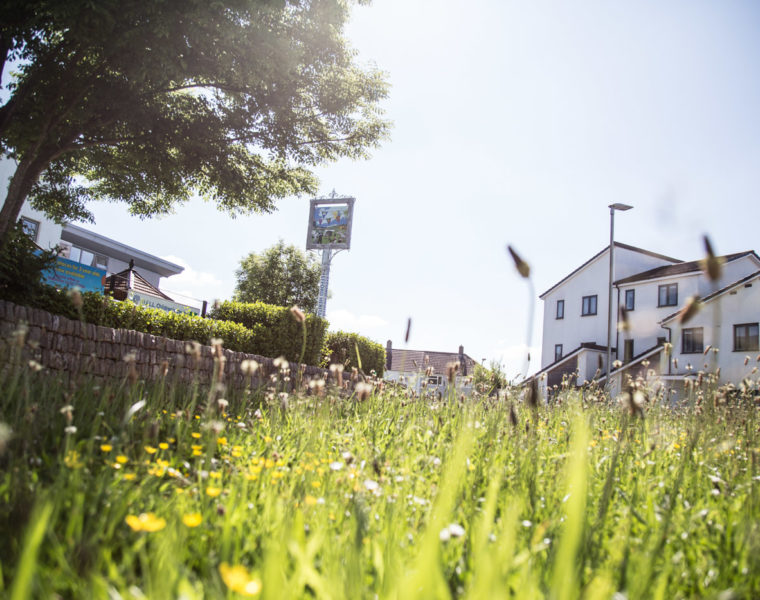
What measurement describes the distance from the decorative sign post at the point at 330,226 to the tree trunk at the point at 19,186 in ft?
A: 67.3

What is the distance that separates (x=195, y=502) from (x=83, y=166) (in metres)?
15.7

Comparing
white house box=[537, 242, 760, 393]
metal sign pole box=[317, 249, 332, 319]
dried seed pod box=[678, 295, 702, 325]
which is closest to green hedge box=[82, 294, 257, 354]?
dried seed pod box=[678, 295, 702, 325]

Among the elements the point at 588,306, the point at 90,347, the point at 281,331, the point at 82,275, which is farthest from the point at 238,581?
the point at 588,306

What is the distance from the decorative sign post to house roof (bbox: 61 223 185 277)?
448 inches

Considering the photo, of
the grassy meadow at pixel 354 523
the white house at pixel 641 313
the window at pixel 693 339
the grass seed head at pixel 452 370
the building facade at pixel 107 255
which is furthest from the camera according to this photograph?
the building facade at pixel 107 255

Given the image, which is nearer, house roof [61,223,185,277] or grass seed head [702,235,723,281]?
grass seed head [702,235,723,281]

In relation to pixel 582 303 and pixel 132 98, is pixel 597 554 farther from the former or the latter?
pixel 582 303

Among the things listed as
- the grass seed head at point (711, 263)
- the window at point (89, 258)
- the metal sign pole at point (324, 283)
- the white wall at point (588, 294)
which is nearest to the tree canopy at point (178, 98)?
the grass seed head at point (711, 263)

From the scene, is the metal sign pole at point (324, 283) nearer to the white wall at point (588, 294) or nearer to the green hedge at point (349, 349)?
the green hedge at point (349, 349)

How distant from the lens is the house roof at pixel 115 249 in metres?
32.8

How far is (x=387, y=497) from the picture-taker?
2.52 meters

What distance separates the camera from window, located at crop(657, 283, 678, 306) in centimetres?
3162

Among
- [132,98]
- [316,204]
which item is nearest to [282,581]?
[132,98]

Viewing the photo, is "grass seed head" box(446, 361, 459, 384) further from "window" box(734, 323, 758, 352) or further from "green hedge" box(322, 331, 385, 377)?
"window" box(734, 323, 758, 352)
